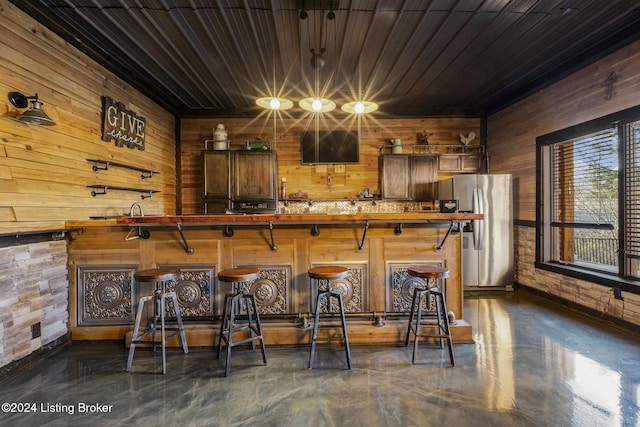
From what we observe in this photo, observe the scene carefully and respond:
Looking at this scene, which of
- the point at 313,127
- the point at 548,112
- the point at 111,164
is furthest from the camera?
the point at 313,127

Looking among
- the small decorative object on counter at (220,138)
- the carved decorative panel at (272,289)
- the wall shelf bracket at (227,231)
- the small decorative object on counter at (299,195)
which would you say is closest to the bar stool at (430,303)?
the carved decorative panel at (272,289)

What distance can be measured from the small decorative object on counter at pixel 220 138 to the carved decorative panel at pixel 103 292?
10.1 feet

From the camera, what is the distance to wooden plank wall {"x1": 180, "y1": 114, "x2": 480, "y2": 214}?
5621 millimetres

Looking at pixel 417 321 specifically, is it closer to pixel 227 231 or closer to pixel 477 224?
pixel 227 231

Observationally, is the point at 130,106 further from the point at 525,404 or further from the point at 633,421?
the point at 633,421

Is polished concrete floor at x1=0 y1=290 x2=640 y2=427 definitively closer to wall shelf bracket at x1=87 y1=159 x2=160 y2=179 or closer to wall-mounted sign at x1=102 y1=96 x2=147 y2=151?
wall shelf bracket at x1=87 y1=159 x2=160 y2=179

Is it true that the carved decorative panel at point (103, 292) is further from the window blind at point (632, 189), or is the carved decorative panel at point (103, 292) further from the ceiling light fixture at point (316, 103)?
the window blind at point (632, 189)

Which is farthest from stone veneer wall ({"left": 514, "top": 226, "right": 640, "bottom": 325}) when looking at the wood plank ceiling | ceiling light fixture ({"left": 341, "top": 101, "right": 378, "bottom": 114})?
ceiling light fixture ({"left": 341, "top": 101, "right": 378, "bottom": 114})

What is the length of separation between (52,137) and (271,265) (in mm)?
2390

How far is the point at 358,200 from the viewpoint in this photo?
217 inches

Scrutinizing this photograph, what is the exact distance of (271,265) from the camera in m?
2.80

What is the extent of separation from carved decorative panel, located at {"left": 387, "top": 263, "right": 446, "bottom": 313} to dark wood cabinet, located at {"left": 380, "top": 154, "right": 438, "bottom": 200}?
277 cm

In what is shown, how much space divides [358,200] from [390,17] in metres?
3.15

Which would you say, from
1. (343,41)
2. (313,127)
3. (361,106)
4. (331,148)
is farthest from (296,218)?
(313,127)
